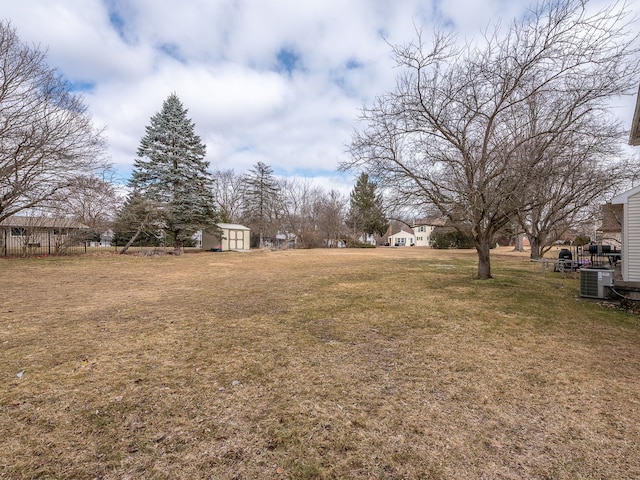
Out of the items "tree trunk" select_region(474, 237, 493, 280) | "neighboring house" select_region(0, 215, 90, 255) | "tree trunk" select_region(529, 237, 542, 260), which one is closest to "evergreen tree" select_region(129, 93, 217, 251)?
"neighboring house" select_region(0, 215, 90, 255)

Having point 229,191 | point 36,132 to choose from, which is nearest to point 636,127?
point 36,132

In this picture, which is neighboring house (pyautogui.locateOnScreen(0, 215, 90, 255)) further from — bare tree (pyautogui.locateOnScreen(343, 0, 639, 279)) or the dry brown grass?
bare tree (pyautogui.locateOnScreen(343, 0, 639, 279))

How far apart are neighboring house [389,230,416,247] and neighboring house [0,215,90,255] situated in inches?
1958

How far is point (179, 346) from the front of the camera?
4023 millimetres

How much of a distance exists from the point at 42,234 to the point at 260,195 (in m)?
20.3

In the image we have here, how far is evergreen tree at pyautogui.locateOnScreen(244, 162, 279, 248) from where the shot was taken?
34.9 meters

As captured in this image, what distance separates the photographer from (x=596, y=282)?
23.6 feet

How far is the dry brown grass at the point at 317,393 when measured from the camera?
199 cm

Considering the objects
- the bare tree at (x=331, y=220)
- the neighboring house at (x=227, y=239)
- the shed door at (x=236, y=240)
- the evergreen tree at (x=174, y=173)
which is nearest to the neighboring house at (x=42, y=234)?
the evergreen tree at (x=174, y=173)

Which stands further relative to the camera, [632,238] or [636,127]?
[636,127]

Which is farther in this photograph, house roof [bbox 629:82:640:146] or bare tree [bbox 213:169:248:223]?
bare tree [bbox 213:169:248:223]

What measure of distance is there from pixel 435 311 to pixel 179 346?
4.68 meters

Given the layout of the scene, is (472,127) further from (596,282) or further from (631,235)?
(596,282)

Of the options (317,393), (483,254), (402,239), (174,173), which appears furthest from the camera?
(402,239)
